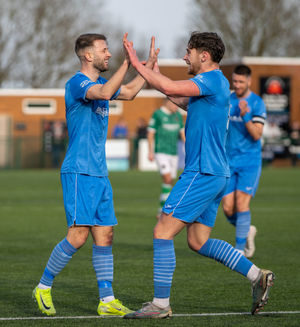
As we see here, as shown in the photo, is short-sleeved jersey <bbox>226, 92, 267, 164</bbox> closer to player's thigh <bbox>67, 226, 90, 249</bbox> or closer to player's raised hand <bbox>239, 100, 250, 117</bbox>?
player's raised hand <bbox>239, 100, 250, 117</bbox>

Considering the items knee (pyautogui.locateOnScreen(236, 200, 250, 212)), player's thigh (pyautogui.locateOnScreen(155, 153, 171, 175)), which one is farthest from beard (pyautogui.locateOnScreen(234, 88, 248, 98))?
player's thigh (pyautogui.locateOnScreen(155, 153, 171, 175))

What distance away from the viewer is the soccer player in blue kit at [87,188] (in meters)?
6.53

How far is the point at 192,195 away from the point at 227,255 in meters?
0.58

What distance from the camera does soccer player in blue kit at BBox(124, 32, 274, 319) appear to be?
20.7 ft

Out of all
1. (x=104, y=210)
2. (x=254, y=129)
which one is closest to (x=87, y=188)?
(x=104, y=210)

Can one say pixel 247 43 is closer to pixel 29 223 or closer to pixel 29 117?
pixel 29 117

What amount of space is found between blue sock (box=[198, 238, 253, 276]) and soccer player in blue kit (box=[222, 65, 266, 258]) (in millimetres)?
3278

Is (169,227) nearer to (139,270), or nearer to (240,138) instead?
(139,270)

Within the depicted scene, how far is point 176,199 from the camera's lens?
6316 mm

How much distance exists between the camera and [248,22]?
52156mm

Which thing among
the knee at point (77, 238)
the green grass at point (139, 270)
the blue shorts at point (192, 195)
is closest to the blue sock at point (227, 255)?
the blue shorts at point (192, 195)

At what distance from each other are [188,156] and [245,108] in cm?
307

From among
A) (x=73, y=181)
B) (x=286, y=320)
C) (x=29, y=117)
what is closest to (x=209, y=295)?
(x=286, y=320)

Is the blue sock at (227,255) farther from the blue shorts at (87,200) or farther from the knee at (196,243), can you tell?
the blue shorts at (87,200)
